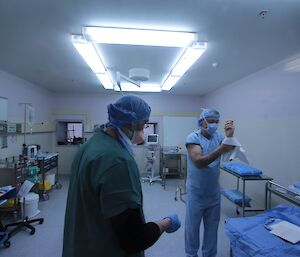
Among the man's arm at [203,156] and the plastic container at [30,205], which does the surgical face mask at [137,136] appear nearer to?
the man's arm at [203,156]

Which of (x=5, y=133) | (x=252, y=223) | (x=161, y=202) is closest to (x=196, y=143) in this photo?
(x=252, y=223)

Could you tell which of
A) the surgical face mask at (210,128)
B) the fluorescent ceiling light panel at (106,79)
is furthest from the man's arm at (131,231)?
the fluorescent ceiling light panel at (106,79)

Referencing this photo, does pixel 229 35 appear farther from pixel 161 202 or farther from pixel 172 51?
pixel 161 202

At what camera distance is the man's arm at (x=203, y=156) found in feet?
5.44

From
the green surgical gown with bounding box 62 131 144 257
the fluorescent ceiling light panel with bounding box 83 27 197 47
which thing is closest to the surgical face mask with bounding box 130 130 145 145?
the green surgical gown with bounding box 62 131 144 257

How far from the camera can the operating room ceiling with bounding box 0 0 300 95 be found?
159 centimetres

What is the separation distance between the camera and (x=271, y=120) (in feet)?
10.3

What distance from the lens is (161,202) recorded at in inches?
156

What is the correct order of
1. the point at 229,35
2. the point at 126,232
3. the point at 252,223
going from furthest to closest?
the point at 229,35
the point at 252,223
the point at 126,232

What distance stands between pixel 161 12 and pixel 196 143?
1130 millimetres

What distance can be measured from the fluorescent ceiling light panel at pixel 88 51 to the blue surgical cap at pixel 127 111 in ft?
4.48

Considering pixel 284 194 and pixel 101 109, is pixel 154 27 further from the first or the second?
pixel 101 109

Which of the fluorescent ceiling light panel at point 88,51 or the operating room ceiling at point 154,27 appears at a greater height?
the operating room ceiling at point 154,27

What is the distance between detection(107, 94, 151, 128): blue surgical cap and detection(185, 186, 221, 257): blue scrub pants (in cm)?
123
